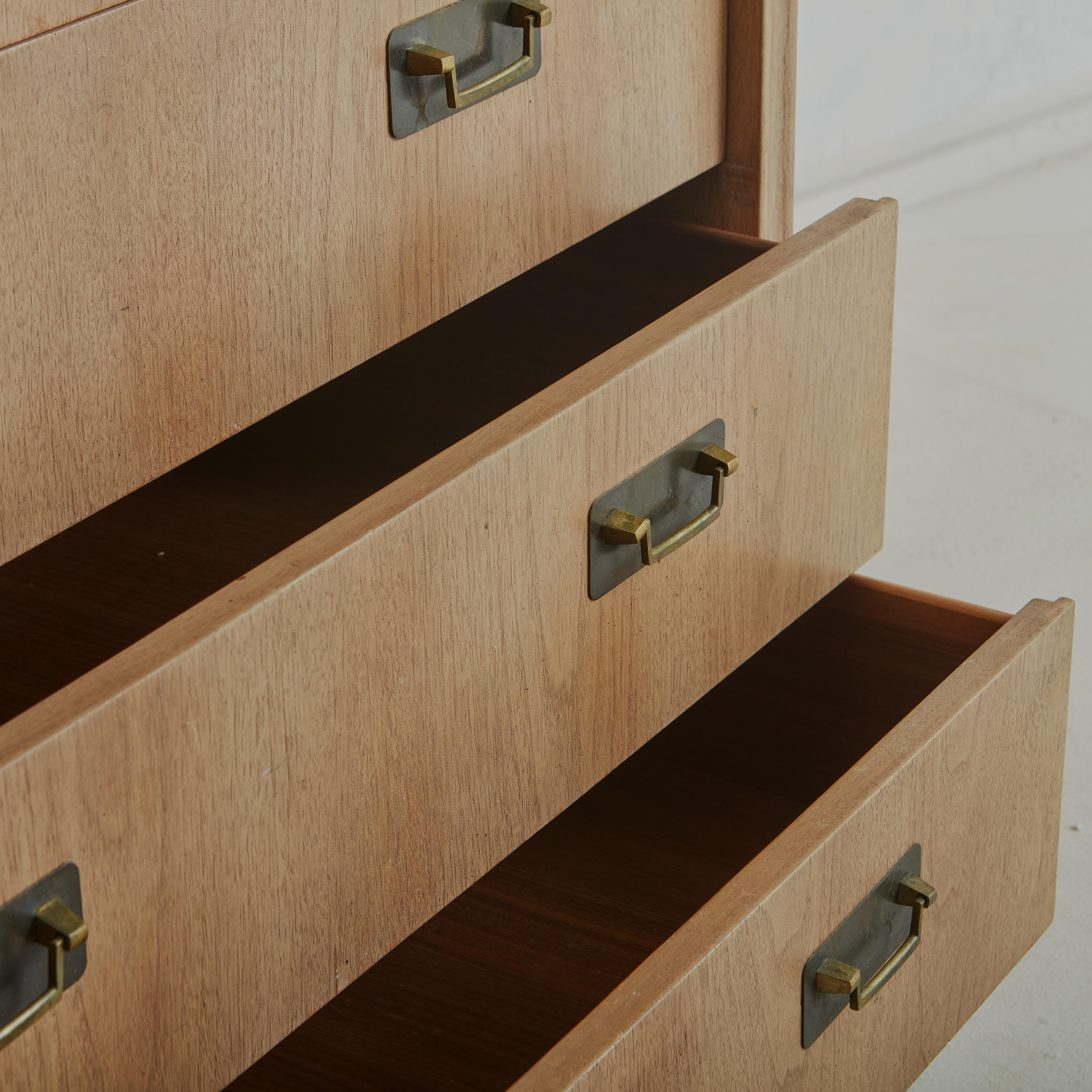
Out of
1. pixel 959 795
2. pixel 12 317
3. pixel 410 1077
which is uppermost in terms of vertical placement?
pixel 12 317

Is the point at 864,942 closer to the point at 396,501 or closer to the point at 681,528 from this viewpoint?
the point at 681,528

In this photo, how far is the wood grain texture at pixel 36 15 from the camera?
1.65 feet

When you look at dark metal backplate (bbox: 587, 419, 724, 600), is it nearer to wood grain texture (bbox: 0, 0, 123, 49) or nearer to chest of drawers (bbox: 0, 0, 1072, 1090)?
chest of drawers (bbox: 0, 0, 1072, 1090)

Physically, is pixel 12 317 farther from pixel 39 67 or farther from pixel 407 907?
pixel 407 907

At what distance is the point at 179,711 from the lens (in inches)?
19.3

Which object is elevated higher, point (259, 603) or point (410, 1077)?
point (259, 603)

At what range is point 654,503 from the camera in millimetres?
675

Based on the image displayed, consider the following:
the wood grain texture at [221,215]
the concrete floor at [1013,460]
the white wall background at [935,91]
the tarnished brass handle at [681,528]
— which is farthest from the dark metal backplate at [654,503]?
the white wall background at [935,91]

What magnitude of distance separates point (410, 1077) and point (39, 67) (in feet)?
1.46

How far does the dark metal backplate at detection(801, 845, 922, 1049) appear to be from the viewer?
664mm

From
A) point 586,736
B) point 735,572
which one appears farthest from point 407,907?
point 735,572

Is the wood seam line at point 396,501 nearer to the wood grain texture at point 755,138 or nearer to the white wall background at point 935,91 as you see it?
the wood grain texture at point 755,138

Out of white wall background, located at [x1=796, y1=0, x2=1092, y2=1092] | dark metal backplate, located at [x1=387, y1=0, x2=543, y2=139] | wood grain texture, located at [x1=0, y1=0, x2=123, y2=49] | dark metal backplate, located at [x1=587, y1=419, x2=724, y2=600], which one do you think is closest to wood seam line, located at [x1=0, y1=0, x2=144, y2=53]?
wood grain texture, located at [x1=0, y1=0, x2=123, y2=49]

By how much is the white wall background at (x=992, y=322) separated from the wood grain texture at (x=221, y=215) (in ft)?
1.09
